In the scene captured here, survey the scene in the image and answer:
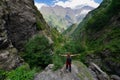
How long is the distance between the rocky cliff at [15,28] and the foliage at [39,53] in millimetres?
5030

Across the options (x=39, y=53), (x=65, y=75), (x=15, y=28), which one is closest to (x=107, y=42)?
(x=39, y=53)

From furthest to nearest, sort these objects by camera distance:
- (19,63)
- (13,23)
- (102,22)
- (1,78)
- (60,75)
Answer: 1. (102,22)
2. (13,23)
3. (19,63)
4. (1,78)
5. (60,75)

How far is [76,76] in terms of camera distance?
3931cm

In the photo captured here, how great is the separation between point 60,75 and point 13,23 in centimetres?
4764

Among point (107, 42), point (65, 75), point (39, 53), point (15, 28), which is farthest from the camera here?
point (15, 28)

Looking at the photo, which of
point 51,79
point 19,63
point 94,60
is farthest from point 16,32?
point 51,79

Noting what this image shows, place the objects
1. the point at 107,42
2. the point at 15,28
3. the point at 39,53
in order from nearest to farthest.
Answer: the point at 39,53 → the point at 107,42 → the point at 15,28

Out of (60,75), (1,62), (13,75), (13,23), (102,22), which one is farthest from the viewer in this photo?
(102,22)

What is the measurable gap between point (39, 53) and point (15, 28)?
23286 mm

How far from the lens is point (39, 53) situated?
62969 mm

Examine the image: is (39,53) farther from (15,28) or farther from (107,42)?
(107,42)

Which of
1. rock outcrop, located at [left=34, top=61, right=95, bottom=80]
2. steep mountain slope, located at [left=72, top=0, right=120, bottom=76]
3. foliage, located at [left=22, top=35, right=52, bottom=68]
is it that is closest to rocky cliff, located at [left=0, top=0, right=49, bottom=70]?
foliage, located at [left=22, top=35, right=52, bottom=68]

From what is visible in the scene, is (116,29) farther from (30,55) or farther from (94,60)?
(30,55)

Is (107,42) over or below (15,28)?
below
